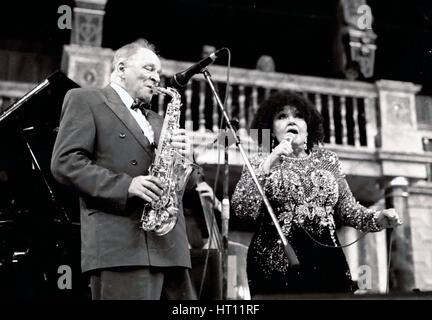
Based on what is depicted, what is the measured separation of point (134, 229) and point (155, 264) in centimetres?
16

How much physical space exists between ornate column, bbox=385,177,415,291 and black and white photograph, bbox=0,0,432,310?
0.05 feet

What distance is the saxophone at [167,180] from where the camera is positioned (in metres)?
2.15

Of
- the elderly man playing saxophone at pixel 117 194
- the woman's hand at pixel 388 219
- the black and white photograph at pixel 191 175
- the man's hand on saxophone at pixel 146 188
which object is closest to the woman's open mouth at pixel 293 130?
the black and white photograph at pixel 191 175

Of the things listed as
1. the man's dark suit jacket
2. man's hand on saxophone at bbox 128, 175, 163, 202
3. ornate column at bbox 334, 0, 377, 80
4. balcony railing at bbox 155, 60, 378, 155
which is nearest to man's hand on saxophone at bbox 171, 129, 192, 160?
the man's dark suit jacket

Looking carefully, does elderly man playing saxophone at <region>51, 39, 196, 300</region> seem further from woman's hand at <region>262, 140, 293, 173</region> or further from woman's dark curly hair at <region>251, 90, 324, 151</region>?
woman's dark curly hair at <region>251, 90, 324, 151</region>

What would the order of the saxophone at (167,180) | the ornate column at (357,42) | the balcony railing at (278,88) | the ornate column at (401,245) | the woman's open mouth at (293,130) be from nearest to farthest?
the saxophone at (167,180)
the woman's open mouth at (293,130)
the ornate column at (401,245)
the balcony railing at (278,88)
the ornate column at (357,42)

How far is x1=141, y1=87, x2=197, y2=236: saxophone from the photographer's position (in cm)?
215

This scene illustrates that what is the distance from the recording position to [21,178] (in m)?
3.61

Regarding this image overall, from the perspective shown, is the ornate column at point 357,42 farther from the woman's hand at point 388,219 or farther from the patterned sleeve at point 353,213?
the woman's hand at point 388,219

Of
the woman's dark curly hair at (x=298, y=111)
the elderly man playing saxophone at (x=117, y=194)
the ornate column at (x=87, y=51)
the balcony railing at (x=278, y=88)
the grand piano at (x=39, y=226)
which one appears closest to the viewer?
the elderly man playing saxophone at (x=117, y=194)

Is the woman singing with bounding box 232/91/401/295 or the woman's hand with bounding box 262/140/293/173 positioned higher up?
the woman's hand with bounding box 262/140/293/173

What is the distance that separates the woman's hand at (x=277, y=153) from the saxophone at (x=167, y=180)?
1.32 feet

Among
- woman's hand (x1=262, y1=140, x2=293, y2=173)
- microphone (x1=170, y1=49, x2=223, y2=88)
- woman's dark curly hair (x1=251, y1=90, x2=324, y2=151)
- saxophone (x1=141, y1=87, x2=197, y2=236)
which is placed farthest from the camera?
woman's dark curly hair (x1=251, y1=90, x2=324, y2=151)

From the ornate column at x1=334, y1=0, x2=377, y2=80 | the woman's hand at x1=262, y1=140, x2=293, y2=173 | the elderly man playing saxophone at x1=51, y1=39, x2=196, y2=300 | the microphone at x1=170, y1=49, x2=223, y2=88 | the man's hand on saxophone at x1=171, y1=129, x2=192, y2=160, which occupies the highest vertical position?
the ornate column at x1=334, y1=0, x2=377, y2=80
